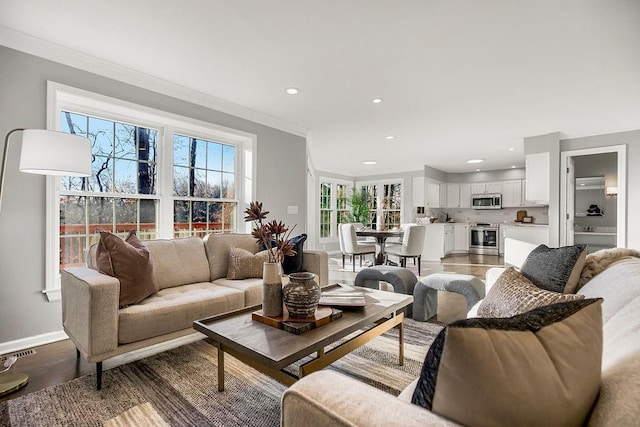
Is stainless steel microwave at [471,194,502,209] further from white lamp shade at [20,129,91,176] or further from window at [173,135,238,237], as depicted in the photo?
white lamp shade at [20,129,91,176]

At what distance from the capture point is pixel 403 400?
2.37 ft

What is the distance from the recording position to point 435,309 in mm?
3080

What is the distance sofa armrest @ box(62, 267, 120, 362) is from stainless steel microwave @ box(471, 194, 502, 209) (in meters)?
8.82

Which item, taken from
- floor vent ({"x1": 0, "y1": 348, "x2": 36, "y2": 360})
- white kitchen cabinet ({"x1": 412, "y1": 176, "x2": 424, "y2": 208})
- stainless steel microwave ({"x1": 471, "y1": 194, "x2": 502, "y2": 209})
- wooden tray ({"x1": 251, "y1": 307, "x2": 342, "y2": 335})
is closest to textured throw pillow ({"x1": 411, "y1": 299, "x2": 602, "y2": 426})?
wooden tray ({"x1": 251, "y1": 307, "x2": 342, "y2": 335})

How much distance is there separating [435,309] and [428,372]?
268cm

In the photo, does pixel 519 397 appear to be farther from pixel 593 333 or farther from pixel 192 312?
pixel 192 312

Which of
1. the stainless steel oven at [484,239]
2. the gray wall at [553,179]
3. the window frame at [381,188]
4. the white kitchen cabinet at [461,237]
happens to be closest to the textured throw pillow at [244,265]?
the gray wall at [553,179]

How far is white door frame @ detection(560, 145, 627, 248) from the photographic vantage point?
459 cm

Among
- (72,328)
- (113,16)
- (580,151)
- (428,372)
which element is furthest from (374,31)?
(580,151)

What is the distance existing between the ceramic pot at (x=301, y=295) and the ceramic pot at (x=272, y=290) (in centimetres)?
7

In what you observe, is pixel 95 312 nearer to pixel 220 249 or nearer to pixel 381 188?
pixel 220 249

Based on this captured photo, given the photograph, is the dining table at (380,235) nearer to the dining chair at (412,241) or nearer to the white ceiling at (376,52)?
the dining chair at (412,241)

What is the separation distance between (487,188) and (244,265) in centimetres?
788

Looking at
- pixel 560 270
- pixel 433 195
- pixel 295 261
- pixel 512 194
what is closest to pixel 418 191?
pixel 433 195
